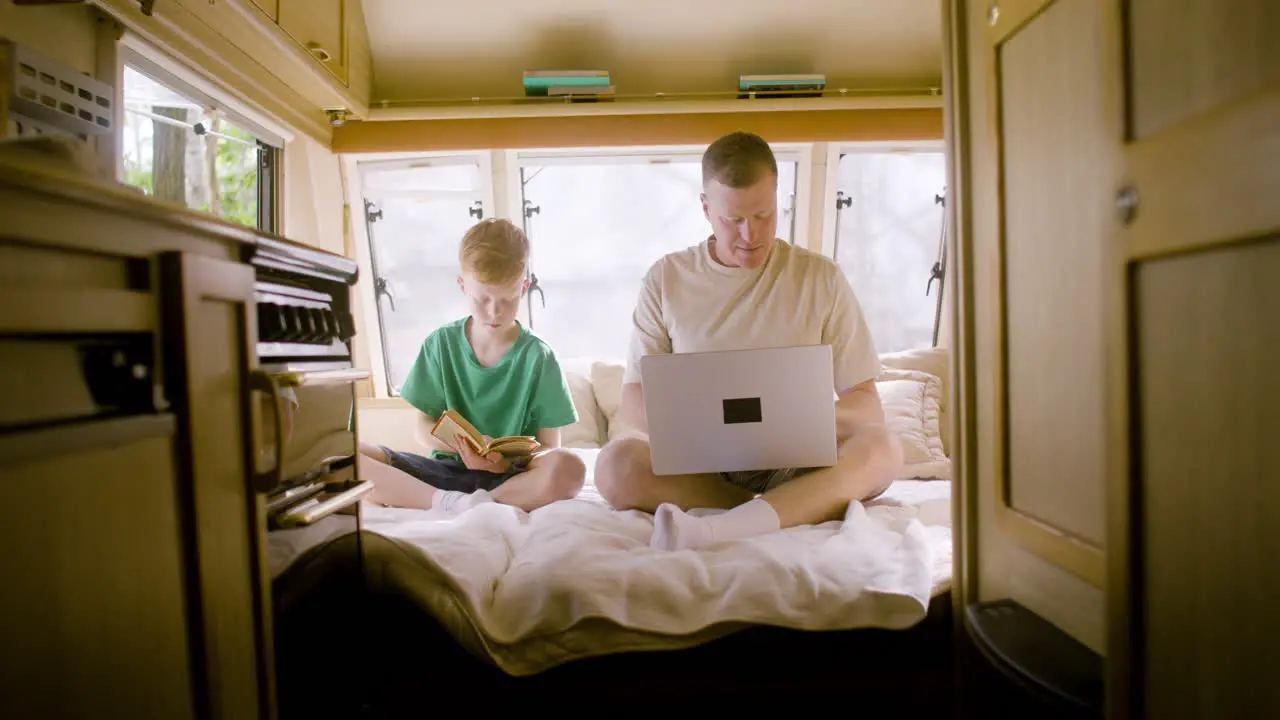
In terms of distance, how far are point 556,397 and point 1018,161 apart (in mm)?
1470

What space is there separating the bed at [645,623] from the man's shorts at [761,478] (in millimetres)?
509

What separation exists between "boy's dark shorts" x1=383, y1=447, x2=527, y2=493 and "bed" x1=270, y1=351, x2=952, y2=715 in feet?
2.16

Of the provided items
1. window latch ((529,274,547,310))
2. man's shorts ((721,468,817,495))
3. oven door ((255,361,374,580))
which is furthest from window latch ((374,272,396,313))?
oven door ((255,361,374,580))

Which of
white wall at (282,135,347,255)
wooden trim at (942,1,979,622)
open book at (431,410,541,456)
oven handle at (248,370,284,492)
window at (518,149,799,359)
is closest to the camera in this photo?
oven handle at (248,370,284,492)

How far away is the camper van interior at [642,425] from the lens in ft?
1.99

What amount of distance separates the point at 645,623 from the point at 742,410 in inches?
21.7

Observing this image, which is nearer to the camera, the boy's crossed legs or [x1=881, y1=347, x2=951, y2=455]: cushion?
the boy's crossed legs

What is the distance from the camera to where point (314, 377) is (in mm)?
1080

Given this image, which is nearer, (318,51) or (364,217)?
(318,51)

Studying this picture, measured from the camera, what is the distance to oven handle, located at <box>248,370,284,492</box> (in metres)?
0.92

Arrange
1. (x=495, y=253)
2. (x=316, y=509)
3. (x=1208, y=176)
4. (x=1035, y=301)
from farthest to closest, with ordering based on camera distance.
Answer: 1. (x=495, y=253)
2. (x=316, y=509)
3. (x=1035, y=301)
4. (x=1208, y=176)

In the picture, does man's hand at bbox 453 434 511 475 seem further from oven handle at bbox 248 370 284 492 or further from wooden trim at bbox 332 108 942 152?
wooden trim at bbox 332 108 942 152

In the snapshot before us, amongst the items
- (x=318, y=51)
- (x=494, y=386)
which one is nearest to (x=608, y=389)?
(x=494, y=386)

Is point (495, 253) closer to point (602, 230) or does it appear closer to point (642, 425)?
point (642, 425)
